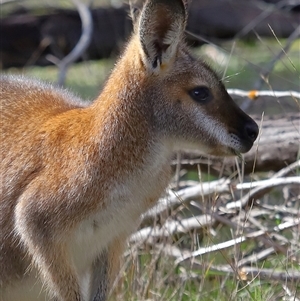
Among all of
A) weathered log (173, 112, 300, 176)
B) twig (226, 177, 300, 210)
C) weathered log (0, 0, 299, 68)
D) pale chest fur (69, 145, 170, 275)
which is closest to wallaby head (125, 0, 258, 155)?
pale chest fur (69, 145, 170, 275)

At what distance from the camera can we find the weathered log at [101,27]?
24.4 ft

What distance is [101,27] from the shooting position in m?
7.66

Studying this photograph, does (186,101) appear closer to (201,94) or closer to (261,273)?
(201,94)

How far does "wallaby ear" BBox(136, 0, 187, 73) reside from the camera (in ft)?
12.0

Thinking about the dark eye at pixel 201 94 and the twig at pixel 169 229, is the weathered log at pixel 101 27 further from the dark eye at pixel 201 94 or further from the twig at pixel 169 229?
the dark eye at pixel 201 94

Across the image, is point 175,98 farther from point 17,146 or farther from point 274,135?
point 274,135

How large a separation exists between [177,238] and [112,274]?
1155 mm

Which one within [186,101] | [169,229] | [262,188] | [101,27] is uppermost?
[186,101]

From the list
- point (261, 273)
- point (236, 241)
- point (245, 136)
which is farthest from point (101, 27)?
point (245, 136)

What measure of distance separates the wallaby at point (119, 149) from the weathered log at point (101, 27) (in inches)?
136

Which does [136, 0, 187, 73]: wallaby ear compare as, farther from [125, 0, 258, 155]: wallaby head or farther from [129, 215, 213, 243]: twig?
[129, 215, 213, 243]: twig

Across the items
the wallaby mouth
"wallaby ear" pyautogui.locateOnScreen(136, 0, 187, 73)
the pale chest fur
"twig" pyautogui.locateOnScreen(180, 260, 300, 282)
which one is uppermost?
"wallaby ear" pyautogui.locateOnScreen(136, 0, 187, 73)

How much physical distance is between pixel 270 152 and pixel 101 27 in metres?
3.05

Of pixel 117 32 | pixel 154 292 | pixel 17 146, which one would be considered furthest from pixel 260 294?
pixel 117 32
